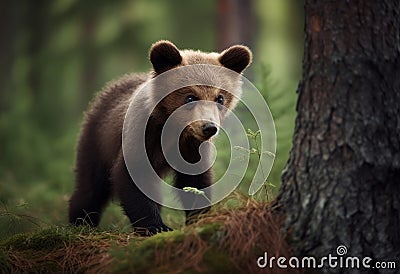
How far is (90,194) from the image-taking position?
706cm

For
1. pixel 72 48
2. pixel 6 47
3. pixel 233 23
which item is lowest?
pixel 6 47

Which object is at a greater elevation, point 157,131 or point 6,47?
point 6,47

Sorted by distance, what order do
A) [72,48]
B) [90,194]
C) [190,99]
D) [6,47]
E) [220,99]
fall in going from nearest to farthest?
[190,99] → [220,99] → [90,194] → [6,47] → [72,48]

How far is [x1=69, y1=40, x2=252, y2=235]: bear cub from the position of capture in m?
5.77

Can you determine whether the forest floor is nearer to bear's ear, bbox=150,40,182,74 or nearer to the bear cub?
the bear cub

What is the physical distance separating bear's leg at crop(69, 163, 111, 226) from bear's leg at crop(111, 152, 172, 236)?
3.49 ft

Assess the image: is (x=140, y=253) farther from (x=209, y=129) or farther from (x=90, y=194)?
(x=90, y=194)

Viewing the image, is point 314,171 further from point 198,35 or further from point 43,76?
point 198,35

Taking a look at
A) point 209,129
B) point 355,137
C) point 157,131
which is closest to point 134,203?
point 157,131

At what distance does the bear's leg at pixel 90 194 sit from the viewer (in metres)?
7.04

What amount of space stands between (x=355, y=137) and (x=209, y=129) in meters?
1.65

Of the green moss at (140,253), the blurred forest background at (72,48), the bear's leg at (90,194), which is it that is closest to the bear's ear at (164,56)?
the bear's leg at (90,194)

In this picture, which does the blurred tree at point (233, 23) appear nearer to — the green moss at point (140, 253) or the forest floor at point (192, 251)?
the forest floor at point (192, 251)

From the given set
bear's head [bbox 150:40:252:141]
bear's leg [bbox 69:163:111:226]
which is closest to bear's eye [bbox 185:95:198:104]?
bear's head [bbox 150:40:252:141]
